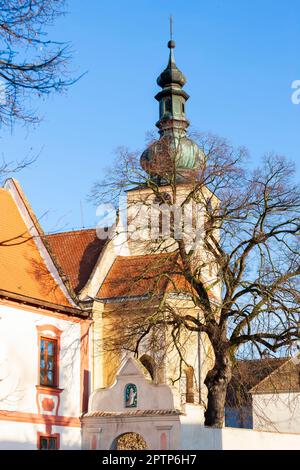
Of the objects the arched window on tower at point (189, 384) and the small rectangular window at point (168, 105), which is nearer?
the arched window on tower at point (189, 384)

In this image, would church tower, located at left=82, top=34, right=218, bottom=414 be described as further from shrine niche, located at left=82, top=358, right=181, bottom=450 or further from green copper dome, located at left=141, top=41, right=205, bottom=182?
shrine niche, located at left=82, top=358, right=181, bottom=450

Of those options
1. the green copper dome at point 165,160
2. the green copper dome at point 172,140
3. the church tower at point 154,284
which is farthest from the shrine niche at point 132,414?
the green copper dome at point 172,140

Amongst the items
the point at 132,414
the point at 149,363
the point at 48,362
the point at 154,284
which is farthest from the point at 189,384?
the point at 132,414

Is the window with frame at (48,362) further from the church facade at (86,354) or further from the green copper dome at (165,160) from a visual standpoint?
the green copper dome at (165,160)

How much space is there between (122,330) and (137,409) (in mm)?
4757

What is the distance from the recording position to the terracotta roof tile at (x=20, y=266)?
25766mm

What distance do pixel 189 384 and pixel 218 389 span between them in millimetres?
8231

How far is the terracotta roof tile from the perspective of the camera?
25.8 m

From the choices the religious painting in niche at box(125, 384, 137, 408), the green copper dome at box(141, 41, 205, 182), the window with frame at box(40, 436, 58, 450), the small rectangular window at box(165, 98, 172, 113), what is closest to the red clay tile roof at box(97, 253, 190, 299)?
the green copper dome at box(141, 41, 205, 182)

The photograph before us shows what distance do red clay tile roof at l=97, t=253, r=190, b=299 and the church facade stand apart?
85mm

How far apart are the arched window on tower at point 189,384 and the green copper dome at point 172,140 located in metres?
8.96

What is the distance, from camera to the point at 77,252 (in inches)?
1423

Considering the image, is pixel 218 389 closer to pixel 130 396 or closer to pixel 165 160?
pixel 130 396
